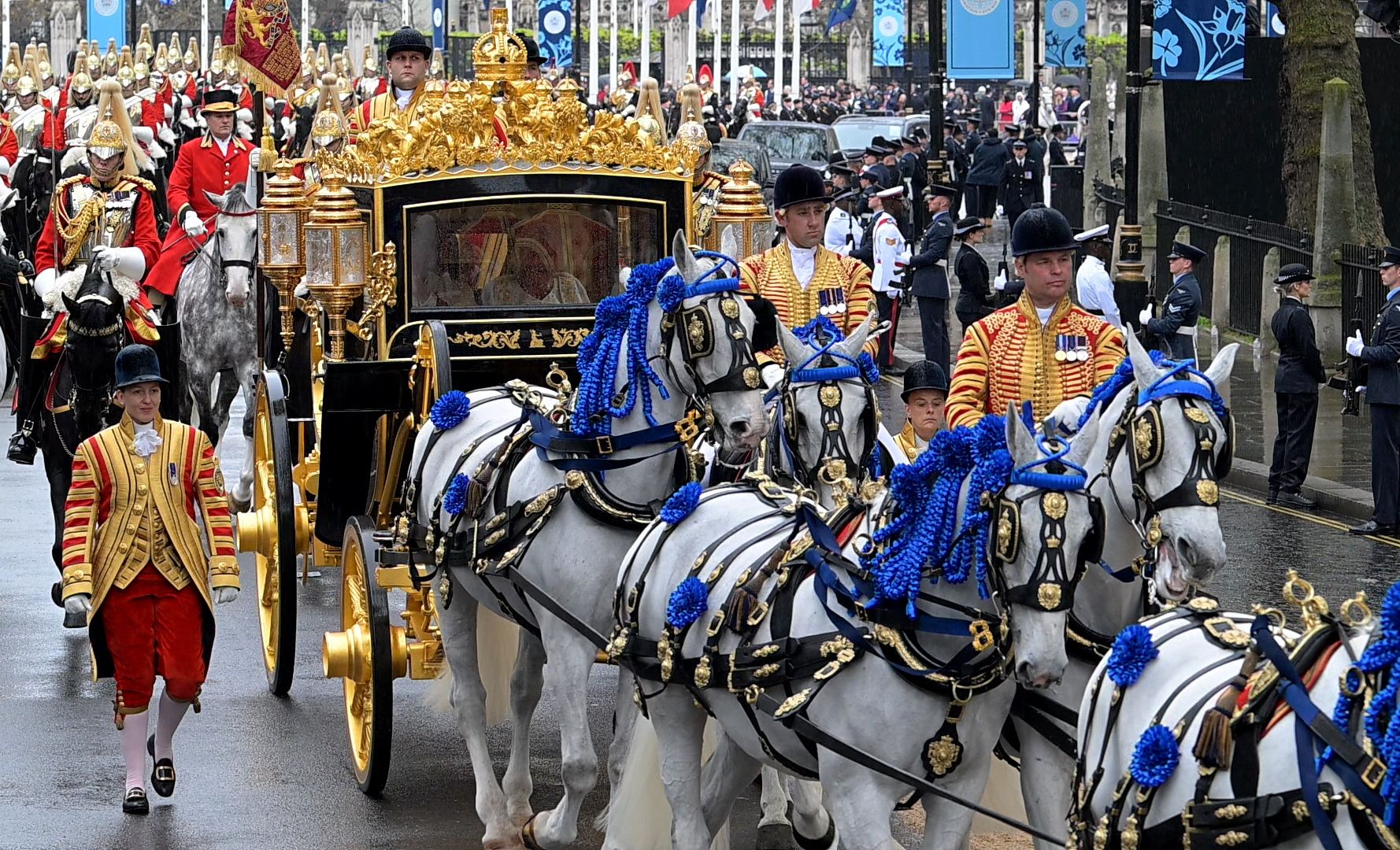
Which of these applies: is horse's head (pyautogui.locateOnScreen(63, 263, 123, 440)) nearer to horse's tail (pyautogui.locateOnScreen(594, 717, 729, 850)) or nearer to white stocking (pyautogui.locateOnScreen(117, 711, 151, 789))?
white stocking (pyautogui.locateOnScreen(117, 711, 151, 789))

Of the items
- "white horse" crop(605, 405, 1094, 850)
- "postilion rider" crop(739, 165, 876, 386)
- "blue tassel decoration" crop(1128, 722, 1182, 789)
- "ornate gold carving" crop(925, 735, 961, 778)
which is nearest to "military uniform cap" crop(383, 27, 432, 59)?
"postilion rider" crop(739, 165, 876, 386)

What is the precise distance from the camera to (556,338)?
32.0 ft

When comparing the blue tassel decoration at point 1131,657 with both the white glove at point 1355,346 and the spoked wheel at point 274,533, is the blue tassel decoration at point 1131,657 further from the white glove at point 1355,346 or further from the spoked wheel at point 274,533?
the white glove at point 1355,346

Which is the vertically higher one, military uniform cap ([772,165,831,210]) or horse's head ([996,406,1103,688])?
military uniform cap ([772,165,831,210])

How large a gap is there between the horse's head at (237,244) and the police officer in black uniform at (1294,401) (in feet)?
23.1

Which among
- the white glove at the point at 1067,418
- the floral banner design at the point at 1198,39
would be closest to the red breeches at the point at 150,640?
the white glove at the point at 1067,418

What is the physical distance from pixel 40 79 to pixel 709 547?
34387 mm

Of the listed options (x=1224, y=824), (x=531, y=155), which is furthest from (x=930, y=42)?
(x=1224, y=824)

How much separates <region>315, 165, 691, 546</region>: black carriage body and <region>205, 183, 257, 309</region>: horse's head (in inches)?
165

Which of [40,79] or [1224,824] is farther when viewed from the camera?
[40,79]

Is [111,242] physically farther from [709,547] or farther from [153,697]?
[709,547]

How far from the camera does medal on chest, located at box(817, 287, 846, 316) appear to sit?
353 inches

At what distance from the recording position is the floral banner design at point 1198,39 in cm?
2138

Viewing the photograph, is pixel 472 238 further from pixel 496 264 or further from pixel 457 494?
pixel 457 494
